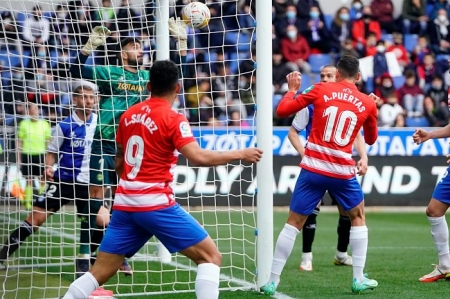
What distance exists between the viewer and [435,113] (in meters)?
21.2

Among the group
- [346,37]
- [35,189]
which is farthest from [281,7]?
[35,189]

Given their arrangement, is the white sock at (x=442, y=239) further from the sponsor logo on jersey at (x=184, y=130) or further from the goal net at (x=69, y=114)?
the sponsor logo on jersey at (x=184, y=130)

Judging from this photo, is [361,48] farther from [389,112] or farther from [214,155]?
[214,155]

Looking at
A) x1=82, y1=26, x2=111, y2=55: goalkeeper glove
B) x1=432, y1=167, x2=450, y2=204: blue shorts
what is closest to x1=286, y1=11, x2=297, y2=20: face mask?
x1=432, y1=167, x2=450, y2=204: blue shorts

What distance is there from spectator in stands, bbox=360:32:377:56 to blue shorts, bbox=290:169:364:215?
48.0 feet

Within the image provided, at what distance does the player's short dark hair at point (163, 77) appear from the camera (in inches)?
242

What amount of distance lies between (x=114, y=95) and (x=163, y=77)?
3.20 m

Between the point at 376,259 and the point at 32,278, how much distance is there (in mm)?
4374

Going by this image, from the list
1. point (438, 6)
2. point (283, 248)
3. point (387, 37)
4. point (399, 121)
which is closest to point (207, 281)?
point (283, 248)

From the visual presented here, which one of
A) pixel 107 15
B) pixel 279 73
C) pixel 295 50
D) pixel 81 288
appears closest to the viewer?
pixel 81 288

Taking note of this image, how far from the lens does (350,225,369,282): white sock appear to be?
818cm

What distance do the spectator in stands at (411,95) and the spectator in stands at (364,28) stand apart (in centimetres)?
155

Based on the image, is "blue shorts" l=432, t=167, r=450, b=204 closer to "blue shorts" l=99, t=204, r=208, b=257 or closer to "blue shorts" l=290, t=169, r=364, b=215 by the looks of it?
"blue shorts" l=290, t=169, r=364, b=215

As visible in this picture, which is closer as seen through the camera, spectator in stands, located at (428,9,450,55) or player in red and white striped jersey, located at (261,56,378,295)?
player in red and white striped jersey, located at (261,56,378,295)
